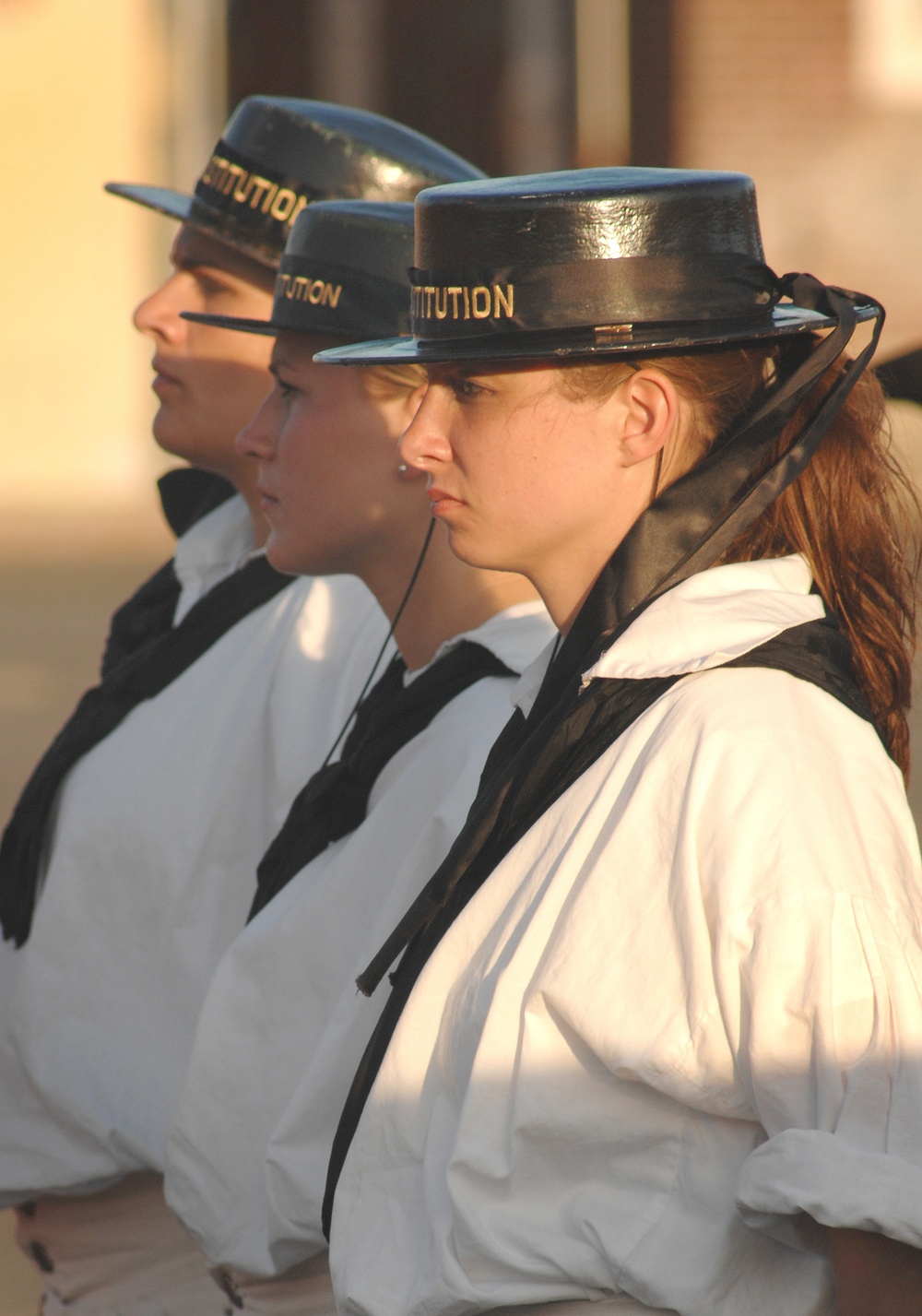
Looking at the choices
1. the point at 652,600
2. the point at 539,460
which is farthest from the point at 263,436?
the point at 652,600

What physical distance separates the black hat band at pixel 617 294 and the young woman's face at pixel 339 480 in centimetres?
71

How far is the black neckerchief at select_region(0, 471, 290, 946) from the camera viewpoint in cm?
293

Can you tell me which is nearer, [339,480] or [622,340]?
[622,340]

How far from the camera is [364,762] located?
2.34 meters

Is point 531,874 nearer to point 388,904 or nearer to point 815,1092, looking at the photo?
point 815,1092

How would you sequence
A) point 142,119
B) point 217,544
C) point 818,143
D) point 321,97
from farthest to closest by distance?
point 321,97 → point 142,119 → point 818,143 → point 217,544

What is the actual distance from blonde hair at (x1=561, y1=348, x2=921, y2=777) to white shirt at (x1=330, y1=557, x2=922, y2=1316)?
5.7 inches

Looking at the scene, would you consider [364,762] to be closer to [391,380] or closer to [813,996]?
[391,380]

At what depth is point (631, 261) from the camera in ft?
5.38

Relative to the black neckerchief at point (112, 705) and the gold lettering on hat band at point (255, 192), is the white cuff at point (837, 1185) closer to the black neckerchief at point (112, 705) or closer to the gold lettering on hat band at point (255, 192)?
the black neckerchief at point (112, 705)

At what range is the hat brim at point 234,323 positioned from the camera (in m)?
2.63

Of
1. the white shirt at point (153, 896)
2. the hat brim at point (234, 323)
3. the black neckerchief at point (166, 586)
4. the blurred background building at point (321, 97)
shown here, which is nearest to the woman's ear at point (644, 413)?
the hat brim at point (234, 323)

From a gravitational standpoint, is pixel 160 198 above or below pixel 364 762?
above

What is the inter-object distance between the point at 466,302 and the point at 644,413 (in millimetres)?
217
